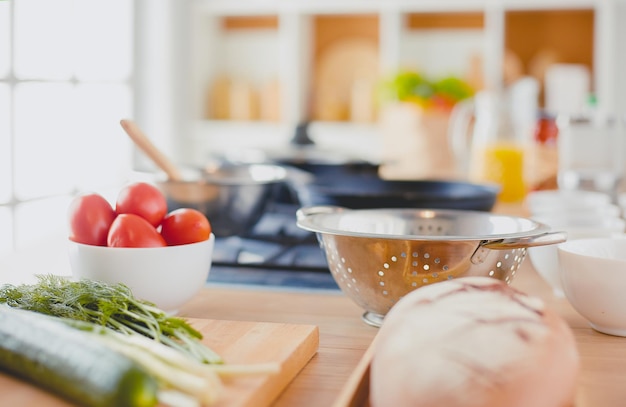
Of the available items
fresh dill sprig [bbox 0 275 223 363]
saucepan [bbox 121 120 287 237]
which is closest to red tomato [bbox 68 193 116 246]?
fresh dill sprig [bbox 0 275 223 363]

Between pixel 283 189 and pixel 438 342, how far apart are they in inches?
57.1

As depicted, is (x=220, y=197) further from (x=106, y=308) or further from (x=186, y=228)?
(x=106, y=308)

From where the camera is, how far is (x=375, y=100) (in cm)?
430

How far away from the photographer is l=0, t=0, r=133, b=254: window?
8.72 ft

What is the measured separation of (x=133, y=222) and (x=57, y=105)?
2.20 meters

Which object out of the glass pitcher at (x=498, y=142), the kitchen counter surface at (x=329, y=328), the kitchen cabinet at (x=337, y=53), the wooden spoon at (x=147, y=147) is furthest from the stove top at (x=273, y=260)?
the kitchen cabinet at (x=337, y=53)

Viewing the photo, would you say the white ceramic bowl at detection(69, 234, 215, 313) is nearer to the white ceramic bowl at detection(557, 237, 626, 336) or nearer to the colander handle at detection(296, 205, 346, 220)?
the colander handle at detection(296, 205, 346, 220)

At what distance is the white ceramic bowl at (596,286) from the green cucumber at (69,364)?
54 centimetres

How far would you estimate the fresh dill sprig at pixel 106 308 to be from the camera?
77cm

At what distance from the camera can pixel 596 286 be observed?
36.7 inches

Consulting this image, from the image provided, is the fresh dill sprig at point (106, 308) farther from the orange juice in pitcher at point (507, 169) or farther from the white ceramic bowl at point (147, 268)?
the orange juice in pitcher at point (507, 169)

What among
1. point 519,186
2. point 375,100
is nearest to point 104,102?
point 375,100

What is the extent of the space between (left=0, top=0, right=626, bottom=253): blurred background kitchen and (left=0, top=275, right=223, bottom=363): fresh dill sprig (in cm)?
195

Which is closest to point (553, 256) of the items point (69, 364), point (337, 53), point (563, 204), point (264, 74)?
point (563, 204)
